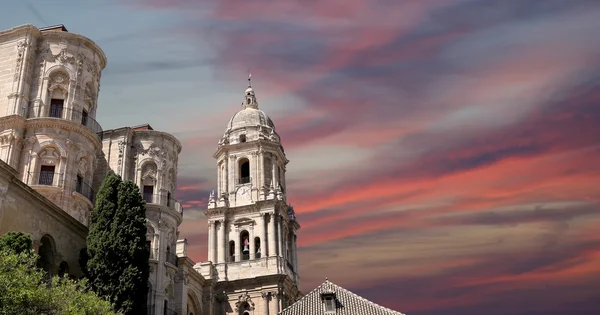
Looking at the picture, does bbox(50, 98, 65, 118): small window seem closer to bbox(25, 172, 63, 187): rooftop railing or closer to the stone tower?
the stone tower

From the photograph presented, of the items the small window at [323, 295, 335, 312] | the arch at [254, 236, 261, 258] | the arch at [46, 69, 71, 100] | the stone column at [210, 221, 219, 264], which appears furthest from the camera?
the stone column at [210, 221, 219, 264]

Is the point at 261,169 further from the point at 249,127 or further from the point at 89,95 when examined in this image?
the point at 89,95

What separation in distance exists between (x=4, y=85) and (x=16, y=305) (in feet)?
67.6

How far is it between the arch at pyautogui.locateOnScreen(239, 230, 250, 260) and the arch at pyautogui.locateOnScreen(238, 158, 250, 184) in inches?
197

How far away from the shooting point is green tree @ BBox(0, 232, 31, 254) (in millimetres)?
25619

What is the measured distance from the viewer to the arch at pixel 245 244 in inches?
2262

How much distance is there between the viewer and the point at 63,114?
3709 centimetres

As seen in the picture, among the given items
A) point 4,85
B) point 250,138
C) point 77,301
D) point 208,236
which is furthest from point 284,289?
point 77,301

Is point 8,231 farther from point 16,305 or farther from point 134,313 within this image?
point 16,305

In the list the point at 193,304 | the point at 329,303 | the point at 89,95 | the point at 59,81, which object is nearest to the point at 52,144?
the point at 59,81

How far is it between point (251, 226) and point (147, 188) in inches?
589

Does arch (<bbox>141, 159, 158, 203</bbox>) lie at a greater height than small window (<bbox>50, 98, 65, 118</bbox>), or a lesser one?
lesser

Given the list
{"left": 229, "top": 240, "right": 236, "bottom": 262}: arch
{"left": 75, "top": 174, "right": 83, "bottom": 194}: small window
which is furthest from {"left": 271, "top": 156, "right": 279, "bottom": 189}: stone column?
{"left": 75, "top": 174, "right": 83, "bottom": 194}: small window

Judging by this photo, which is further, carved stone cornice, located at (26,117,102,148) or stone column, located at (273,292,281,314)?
stone column, located at (273,292,281,314)
